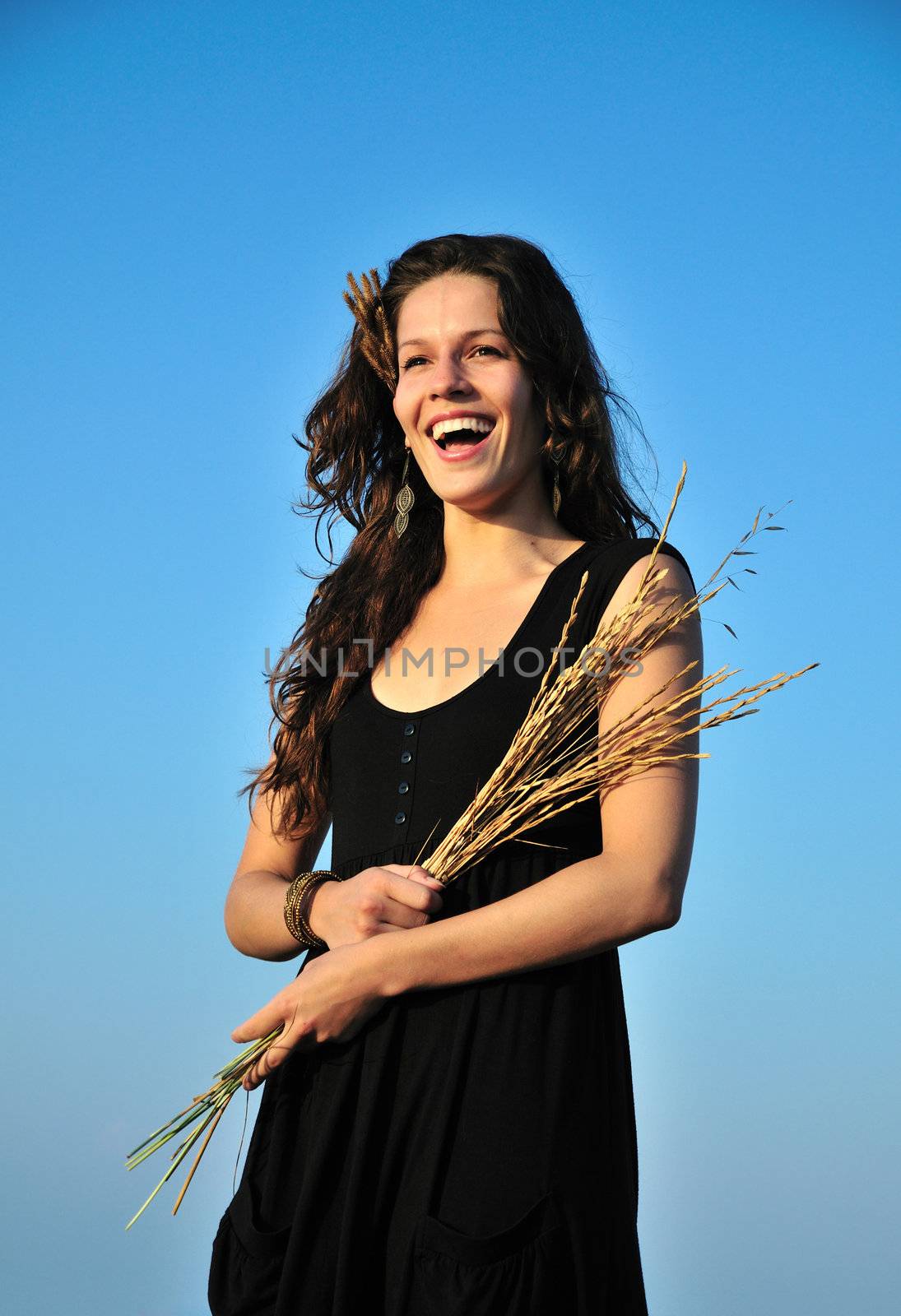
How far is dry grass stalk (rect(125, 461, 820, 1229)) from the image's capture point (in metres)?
1.95

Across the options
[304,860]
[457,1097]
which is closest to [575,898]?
[457,1097]

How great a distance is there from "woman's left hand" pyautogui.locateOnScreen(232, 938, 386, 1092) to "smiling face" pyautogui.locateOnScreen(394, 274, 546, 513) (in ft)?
2.64

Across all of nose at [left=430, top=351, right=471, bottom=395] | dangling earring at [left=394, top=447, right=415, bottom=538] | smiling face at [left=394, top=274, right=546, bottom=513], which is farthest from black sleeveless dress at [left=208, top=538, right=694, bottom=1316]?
dangling earring at [left=394, top=447, right=415, bottom=538]

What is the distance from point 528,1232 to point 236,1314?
477 mm

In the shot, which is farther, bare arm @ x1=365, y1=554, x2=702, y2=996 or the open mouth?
the open mouth

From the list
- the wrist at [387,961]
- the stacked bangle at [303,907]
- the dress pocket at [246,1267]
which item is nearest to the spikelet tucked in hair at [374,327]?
the stacked bangle at [303,907]

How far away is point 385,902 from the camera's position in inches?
76.2

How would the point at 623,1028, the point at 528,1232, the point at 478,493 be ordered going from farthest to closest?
the point at 478,493 < the point at 623,1028 < the point at 528,1232

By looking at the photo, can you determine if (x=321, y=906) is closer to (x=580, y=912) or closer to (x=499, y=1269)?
(x=580, y=912)

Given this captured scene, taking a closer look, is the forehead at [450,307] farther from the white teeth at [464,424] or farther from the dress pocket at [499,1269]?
the dress pocket at [499,1269]

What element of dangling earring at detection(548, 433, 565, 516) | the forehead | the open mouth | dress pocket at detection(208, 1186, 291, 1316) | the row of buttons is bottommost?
dress pocket at detection(208, 1186, 291, 1316)

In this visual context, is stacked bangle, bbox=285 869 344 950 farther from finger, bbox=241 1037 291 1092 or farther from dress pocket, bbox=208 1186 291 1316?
dress pocket, bbox=208 1186 291 1316

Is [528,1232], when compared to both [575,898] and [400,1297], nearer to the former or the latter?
[400,1297]

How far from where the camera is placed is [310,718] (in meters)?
2.40
